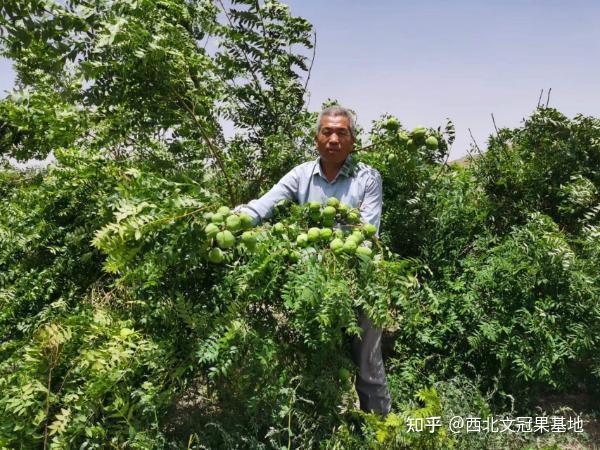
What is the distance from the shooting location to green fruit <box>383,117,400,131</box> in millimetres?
3521

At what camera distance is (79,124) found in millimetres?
3207

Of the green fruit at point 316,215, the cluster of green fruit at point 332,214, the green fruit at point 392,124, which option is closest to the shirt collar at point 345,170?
the cluster of green fruit at point 332,214

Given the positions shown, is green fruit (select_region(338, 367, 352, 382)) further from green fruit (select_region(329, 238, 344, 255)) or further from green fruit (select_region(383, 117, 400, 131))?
green fruit (select_region(383, 117, 400, 131))

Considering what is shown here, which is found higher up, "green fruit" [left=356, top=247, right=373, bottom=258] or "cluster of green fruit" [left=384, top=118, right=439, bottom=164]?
"cluster of green fruit" [left=384, top=118, right=439, bottom=164]

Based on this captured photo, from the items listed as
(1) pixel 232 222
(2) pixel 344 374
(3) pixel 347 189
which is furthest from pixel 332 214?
(2) pixel 344 374

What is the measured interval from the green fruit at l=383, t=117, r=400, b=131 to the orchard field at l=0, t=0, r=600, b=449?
0.02 metres

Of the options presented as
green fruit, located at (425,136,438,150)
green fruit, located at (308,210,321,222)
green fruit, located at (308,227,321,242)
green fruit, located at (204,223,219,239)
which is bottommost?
green fruit, located at (204,223,219,239)

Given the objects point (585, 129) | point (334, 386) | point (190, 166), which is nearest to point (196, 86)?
point (190, 166)

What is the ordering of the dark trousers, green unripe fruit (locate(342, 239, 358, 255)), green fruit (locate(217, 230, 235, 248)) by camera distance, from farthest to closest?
1. the dark trousers
2. green unripe fruit (locate(342, 239, 358, 255))
3. green fruit (locate(217, 230, 235, 248))

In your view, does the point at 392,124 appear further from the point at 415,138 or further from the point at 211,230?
the point at 211,230

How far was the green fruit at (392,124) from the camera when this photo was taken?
139 inches

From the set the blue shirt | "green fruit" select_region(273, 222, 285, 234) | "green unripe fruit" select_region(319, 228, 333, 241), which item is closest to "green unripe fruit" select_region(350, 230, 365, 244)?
"green unripe fruit" select_region(319, 228, 333, 241)

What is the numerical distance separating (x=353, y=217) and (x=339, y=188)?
47 centimetres

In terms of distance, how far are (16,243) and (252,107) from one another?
220 centimetres
